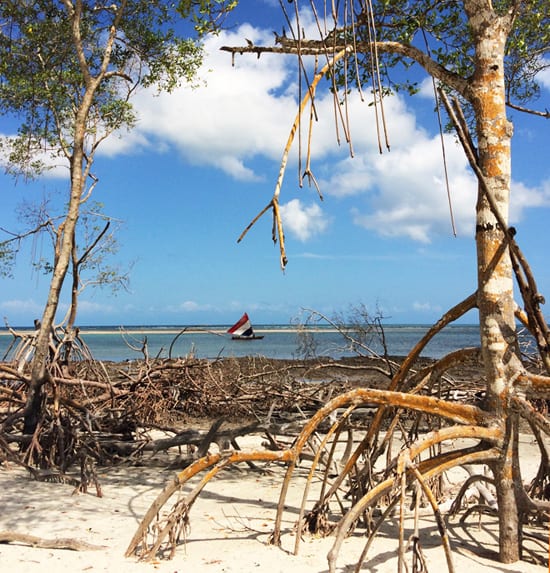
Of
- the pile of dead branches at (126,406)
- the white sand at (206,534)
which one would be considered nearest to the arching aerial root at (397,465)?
the white sand at (206,534)

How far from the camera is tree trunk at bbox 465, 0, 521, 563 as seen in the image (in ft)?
12.6

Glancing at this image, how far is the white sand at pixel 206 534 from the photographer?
12.9 ft

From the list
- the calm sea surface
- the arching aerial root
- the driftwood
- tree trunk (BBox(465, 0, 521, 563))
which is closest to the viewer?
the arching aerial root

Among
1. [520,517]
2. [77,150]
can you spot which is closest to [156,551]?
[520,517]

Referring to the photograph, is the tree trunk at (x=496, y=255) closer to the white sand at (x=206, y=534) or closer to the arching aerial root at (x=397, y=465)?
the arching aerial root at (x=397, y=465)

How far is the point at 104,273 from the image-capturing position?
12398 mm

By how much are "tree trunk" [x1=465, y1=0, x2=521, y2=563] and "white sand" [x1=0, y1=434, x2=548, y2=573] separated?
57cm

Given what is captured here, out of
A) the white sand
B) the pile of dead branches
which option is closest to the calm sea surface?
the pile of dead branches

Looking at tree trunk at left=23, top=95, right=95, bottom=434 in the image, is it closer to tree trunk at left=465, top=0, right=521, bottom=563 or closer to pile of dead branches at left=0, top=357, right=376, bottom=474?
pile of dead branches at left=0, top=357, right=376, bottom=474

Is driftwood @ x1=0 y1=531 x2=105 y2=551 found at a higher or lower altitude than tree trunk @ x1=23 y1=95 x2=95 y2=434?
lower

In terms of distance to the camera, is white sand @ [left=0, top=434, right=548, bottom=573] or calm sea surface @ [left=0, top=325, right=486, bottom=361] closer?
white sand @ [left=0, top=434, right=548, bottom=573]

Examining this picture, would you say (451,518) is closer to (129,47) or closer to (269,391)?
(269,391)

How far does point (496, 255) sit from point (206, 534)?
3055 millimetres

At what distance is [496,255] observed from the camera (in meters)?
3.92
